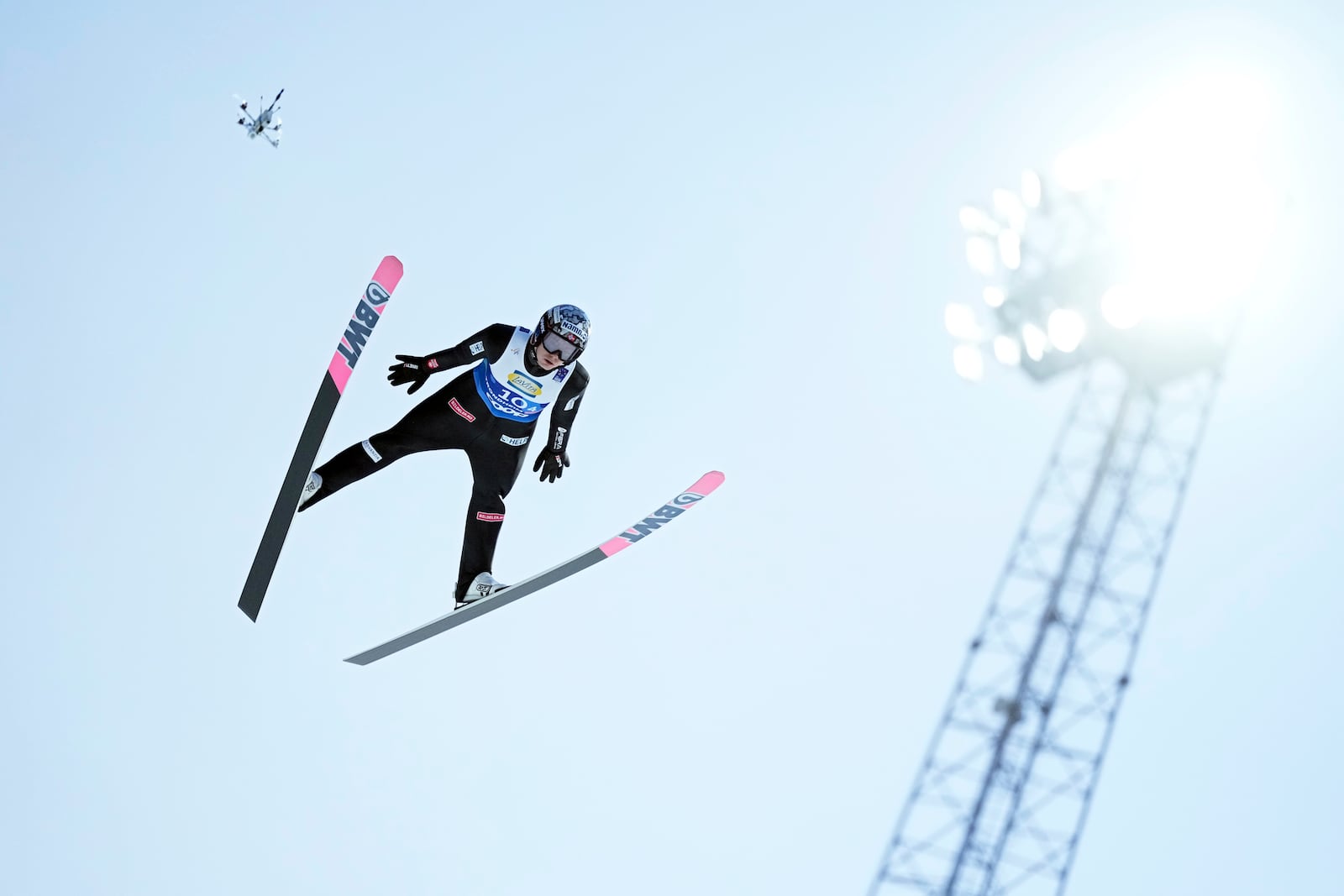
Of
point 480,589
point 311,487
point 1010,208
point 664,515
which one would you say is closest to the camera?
point 311,487

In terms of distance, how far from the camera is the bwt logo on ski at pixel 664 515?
12195mm

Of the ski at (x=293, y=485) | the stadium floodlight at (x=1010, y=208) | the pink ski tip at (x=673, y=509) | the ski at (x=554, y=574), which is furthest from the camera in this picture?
the stadium floodlight at (x=1010, y=208)

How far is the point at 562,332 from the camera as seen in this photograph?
10.5 meters

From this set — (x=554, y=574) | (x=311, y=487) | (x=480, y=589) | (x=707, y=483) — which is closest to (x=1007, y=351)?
(x=707, y=483)

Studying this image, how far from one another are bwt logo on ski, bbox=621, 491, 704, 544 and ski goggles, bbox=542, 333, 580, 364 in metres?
2.04

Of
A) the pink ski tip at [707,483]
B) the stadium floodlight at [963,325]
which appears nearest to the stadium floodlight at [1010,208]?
the stadium floodlight at [963,325]

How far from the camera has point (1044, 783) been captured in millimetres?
23328

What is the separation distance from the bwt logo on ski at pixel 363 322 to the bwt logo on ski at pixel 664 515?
263 cm

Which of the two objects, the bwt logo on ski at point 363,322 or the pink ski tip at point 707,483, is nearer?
the bwt logo on ski at point 363,322

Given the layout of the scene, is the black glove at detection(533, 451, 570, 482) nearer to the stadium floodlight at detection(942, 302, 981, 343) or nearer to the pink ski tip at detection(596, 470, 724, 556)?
the pink ski tip at detection(596, 470, 724, 556)

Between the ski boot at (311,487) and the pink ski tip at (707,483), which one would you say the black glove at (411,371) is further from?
the pink ski tip at (707,483)

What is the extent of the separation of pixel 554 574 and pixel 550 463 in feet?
2.76

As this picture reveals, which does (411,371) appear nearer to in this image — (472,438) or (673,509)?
(472,438)

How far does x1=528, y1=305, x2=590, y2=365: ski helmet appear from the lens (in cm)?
1052
